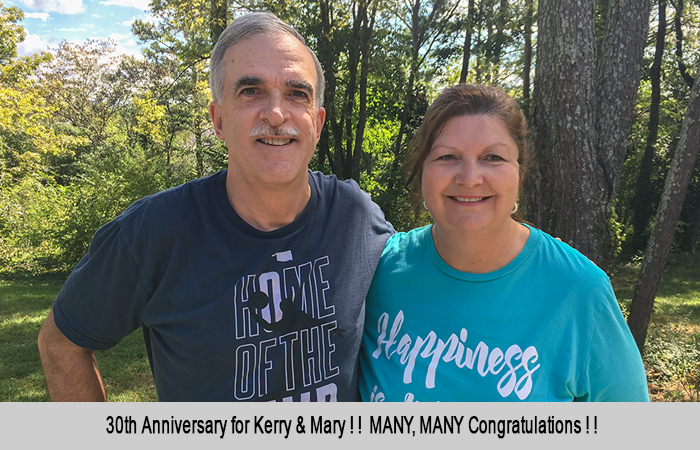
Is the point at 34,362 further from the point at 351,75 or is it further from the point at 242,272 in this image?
the point at 351,75

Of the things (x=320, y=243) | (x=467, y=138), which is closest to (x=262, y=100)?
(x=320, y=243)

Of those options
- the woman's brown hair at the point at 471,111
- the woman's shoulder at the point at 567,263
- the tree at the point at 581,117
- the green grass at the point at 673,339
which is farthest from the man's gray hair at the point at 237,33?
the green grass at the point at 673,339

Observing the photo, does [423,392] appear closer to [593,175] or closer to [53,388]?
[53,388]

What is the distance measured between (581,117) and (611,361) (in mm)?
3126

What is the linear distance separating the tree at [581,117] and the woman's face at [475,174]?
2.44m

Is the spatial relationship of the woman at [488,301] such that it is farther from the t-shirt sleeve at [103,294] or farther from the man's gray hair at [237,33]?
the t-shirt sleeve at [103,294]

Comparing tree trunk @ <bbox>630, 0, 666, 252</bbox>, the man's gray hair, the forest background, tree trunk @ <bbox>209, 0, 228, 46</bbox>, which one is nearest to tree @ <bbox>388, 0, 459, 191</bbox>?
the forest background

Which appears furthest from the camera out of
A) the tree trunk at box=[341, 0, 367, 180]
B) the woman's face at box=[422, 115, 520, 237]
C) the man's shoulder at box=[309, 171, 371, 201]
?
the tree trunk at box=[341, 0, 367, 180]

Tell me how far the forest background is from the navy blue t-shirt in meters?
0.68

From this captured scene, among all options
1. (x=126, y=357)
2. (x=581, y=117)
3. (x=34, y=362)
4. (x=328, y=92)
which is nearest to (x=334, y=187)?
(x=581, y=117)

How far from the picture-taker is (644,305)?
257 inches

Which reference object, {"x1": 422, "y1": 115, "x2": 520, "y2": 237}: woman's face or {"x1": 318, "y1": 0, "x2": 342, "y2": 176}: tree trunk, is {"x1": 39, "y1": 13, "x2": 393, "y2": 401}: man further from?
{"x1": 318, "y1": 0, "x2": 342, "y2": 176}: tree trunk

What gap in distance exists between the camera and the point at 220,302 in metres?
1.72

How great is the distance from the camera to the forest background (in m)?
4.17
